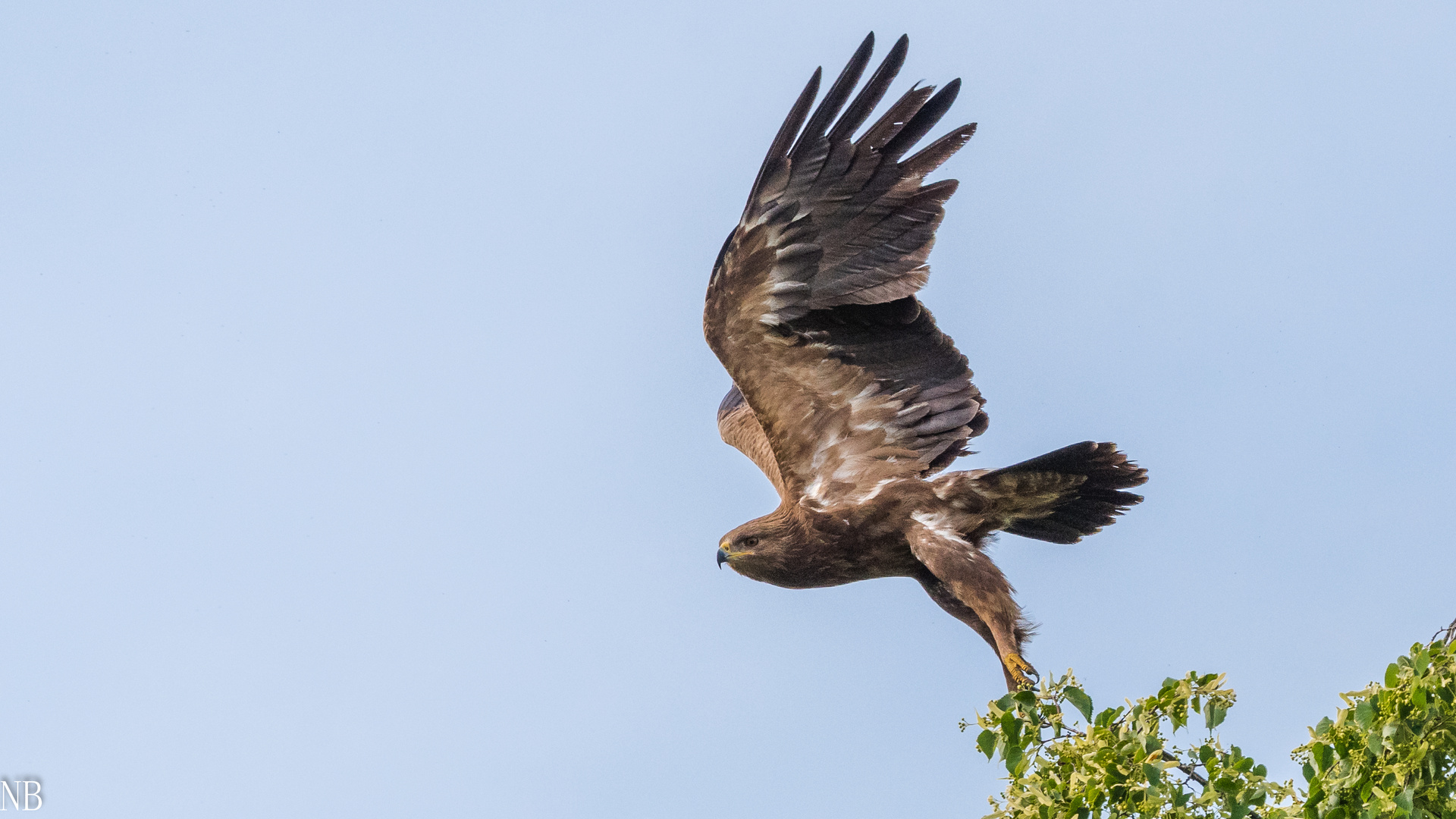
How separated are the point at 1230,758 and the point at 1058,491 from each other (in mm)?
3069

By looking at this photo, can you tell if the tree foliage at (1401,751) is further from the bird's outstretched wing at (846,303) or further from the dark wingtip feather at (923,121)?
the dark wingtip feather at (923,121)

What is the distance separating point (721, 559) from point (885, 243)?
186 cm

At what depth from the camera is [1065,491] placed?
6.95 m

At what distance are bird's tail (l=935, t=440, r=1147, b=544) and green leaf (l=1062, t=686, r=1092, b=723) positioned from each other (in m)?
2.69

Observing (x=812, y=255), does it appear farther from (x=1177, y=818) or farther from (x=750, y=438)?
(x=1177, y=818)

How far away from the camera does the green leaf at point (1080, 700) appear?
4.10 meters

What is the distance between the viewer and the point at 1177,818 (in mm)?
3746

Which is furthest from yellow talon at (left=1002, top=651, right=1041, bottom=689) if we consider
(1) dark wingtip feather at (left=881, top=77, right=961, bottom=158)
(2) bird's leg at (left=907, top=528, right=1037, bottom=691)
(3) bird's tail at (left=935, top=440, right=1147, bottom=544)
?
(1) dark wingtip feather at (left=881, top=77, right=961, bottom=158)

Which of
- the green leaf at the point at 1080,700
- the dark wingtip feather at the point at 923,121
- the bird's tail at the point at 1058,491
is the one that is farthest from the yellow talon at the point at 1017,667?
the dark wingtip feather at the point at 923,121

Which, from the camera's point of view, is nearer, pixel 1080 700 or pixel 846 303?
pixel 1080 700

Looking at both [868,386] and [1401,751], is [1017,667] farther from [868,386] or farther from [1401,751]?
[1401,751]

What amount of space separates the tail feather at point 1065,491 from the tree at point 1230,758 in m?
2.77

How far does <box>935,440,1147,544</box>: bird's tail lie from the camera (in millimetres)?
6801

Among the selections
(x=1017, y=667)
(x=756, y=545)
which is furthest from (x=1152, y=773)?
(x=756, y=545)
